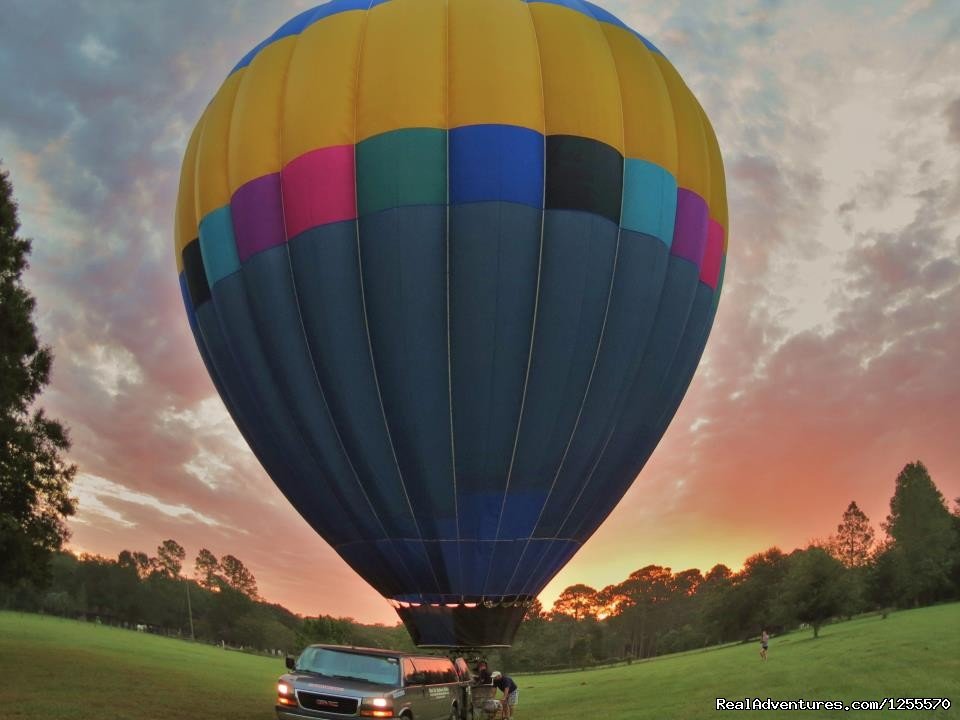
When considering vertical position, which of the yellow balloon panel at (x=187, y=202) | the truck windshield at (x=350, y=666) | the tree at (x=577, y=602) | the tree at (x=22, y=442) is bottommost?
the tree at (x=577, y=602)

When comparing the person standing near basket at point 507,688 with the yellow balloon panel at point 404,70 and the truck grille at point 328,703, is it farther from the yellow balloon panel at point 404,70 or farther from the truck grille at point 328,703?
the yellow balloon panel at point 404,70

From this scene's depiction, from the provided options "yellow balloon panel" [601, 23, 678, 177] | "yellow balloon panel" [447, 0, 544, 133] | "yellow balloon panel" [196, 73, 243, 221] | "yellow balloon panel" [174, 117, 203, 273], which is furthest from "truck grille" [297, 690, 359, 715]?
"yellow balloon panel" [174, 117, 203, 273]

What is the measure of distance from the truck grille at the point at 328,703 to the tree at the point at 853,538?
10917 centimetres

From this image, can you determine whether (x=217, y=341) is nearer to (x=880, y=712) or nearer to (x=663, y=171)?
(x=663, y=171)

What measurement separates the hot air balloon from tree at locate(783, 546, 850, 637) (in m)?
51.9

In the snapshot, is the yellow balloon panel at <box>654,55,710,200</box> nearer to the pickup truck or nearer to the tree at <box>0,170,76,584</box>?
the pickup truck

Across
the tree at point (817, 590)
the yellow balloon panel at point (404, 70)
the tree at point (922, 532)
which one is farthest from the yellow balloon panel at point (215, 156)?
the tree at point (922, 532)

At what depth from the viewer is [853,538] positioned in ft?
361

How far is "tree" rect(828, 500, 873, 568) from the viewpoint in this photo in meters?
108

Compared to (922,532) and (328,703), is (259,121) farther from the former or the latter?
(922,532)

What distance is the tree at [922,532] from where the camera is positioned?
274 feet

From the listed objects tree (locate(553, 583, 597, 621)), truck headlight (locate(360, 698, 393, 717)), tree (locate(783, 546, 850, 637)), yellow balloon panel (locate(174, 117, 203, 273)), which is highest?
yellow balloon panel (locate(174, 117, 203, 273))

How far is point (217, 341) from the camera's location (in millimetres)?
20797

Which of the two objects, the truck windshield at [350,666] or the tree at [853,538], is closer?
the truck windshield at [350,666]
